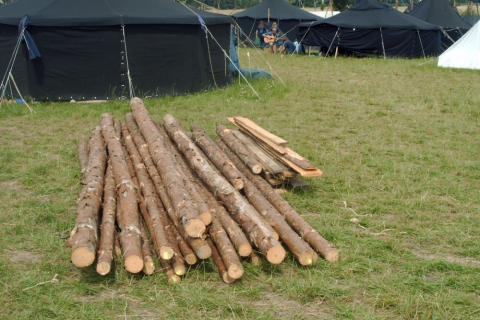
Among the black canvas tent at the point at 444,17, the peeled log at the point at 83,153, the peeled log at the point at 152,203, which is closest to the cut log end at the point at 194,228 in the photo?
the peeled log at the point at 152,203

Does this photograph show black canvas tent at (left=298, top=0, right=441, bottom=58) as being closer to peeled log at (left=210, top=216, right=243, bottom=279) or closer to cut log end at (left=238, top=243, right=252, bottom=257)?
peeled log at (left=210, top=216, right=243, bottom=279)

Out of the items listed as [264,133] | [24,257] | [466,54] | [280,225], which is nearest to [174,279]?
[280,225]

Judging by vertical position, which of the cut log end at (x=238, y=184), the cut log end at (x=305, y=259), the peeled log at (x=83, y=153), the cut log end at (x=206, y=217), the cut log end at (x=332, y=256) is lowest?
the peeled log at (x=83, y=153)

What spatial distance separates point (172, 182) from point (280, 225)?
3.62ft

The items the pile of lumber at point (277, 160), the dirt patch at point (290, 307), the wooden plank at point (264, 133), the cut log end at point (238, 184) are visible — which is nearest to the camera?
the dirt patch at point (290, 307)

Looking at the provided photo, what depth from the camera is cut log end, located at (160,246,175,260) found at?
398 cm

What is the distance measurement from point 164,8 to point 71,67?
105 inches

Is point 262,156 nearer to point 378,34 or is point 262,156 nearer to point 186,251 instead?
point 186,251

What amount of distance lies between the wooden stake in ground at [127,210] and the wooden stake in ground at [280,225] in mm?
1189

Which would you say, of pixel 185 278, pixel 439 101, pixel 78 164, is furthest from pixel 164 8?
pixel 185 278

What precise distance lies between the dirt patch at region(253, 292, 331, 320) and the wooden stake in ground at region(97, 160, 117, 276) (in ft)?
3.98

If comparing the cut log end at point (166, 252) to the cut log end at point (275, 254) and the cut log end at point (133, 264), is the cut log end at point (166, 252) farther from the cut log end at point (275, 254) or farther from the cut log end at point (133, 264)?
the cut log end at point (275, 254)

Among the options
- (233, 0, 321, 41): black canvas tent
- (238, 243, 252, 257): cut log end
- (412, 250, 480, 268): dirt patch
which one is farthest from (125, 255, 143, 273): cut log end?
(233, 0, 321, 41): black canvas tent

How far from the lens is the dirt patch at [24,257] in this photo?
14.5 feet
